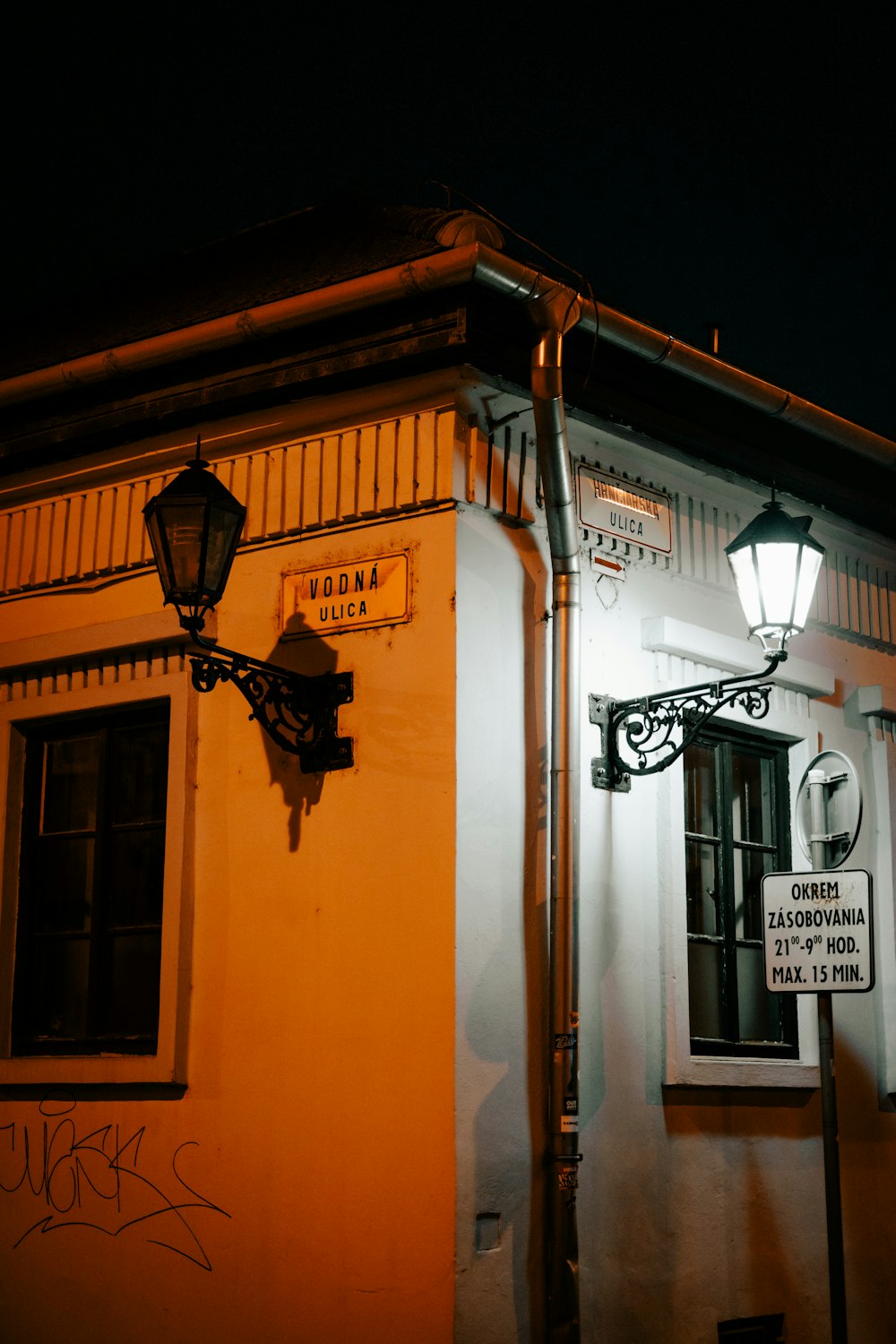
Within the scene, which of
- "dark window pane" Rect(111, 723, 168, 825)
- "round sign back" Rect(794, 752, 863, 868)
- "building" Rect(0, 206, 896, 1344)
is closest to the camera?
"building" Rect(0, 206, 896, 1344)

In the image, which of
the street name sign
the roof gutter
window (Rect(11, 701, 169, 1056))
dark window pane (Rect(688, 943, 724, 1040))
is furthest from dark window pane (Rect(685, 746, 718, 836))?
window (Rect(11, 701, 169, 1056))

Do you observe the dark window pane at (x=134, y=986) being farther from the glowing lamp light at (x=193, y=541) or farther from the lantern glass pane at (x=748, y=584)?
the lantern glass pane at (x=748, y=584)

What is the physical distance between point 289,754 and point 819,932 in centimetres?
242

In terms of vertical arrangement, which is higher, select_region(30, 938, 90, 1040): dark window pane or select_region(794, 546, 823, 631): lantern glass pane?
select_region(794, 546, 823, 631): lantern glass pane

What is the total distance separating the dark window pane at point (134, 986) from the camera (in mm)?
7289

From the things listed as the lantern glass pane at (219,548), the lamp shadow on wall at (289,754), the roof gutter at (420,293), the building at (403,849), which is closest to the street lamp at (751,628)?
the building at (403,849)

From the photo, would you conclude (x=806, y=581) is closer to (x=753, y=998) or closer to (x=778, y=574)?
(x=778, y=574)

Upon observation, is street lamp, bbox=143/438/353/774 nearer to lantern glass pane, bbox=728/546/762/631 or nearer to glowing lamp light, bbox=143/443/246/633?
glowing lamp light, bbox=143/443/246/633

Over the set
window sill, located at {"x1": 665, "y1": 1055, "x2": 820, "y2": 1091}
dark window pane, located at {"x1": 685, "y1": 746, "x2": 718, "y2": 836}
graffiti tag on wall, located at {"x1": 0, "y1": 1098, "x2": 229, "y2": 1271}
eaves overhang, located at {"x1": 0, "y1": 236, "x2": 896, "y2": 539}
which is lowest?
graffiti tag on wall, located at {"x1": 0, "y1": 1098, "x2": 229, "y2": 1271}

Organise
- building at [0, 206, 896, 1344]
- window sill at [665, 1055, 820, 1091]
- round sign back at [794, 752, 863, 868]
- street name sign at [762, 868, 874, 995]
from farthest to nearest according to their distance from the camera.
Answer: window sill at [665, 1055, 820, 1091] < round sign back at [794, 752, 863, 868] < building at [0, 206, 896, 1344] < street name sign at [762, 868, 874, 995]

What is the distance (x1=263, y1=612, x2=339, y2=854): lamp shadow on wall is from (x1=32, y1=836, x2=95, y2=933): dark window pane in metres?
1.33

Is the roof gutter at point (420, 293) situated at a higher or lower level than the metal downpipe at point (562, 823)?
higher

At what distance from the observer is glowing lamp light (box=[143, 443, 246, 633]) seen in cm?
634

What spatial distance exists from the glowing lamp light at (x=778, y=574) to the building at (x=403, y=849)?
30.0 inches
